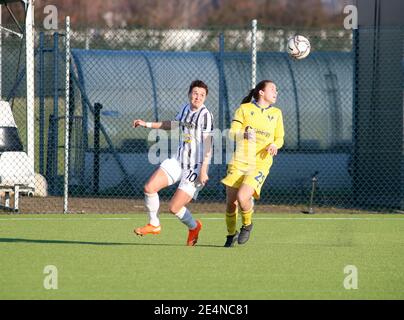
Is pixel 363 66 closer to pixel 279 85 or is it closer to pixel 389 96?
pixel 389 96

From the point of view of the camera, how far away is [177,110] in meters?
20.9

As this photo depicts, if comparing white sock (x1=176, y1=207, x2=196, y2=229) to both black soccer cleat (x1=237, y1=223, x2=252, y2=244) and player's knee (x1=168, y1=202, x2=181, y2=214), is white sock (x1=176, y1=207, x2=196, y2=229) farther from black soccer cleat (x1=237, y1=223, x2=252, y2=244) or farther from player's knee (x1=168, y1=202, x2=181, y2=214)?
black soccer cleat (x1=237, y1=223, x2=252, y2=244)

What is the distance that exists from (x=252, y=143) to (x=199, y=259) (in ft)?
5.33

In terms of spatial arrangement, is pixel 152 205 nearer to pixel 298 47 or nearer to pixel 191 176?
pixel 191 176

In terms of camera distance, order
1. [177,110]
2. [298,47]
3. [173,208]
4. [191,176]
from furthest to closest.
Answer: [177,110] → [298,47] → [191,176] → [173,208]

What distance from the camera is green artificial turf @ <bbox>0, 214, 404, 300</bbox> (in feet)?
30.3

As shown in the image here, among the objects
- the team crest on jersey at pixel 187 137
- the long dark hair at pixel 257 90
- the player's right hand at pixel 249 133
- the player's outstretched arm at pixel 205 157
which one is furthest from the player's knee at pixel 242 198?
the long dark hair at pixel 257 90

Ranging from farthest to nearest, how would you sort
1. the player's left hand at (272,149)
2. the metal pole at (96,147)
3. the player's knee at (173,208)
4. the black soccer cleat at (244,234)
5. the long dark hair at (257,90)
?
1. the metal pole at (96,147)
2. the black soccer cleat at (244,234)
3. the long dark hair at (257,90)
4. the player's knee at (173,208)
5. the player's left hand at (272,149)

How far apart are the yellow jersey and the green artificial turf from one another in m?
0.98

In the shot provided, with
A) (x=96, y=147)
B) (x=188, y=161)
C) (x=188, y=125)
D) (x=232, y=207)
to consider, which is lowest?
(x=232, y=207)

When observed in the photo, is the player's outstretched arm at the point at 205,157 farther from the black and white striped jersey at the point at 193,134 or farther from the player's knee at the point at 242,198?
the player's knee at the point at 242,198

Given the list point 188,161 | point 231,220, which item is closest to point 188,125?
point 188,161

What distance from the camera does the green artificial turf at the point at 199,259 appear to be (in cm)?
923

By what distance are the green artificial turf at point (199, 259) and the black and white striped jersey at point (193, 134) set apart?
100 centimetres
